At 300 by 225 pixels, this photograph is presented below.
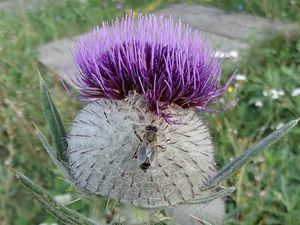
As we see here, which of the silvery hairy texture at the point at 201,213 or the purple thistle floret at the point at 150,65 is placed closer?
the purple thistle floret at the point at 150,65

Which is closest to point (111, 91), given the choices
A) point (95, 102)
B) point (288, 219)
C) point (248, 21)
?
point (95, 102)

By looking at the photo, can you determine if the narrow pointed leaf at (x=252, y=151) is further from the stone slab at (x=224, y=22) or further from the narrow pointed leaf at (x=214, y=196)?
the stone slab at (x=224, y=22)

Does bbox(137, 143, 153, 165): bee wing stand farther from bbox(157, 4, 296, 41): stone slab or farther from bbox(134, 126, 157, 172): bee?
bbox(157, 4, 296, 41): stone slab

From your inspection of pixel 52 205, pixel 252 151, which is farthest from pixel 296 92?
pixel 52 205

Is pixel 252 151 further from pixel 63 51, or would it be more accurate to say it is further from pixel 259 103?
pixel 63 51

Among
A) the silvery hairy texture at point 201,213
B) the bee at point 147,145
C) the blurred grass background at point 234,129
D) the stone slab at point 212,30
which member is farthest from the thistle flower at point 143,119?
the stone slab at point 212,30

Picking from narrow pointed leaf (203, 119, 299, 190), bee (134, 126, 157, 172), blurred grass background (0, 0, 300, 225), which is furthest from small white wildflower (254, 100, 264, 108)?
bee (134, 126, 157, 172)

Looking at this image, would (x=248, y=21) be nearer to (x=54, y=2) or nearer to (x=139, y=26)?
(x=54, y=2)
